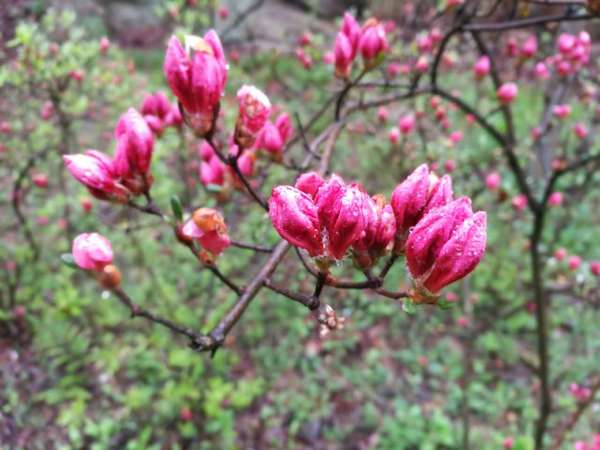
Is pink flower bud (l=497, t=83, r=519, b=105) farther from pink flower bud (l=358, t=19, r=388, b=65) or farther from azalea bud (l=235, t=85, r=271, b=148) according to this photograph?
azalea bud (l=235, t=85, r=271, b=148)

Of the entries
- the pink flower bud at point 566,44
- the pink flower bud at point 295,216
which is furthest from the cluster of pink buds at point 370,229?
the pink flower bud at point 566,44

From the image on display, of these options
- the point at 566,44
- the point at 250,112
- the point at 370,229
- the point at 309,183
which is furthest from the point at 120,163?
the point at 566,44

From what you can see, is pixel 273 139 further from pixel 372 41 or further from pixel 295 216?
pixel 295 216

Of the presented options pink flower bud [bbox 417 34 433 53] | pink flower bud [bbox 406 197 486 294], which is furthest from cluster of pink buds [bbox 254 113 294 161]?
pink flower bud [bbox 417 34 433 53]

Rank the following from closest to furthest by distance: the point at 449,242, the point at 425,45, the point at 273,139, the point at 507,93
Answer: the point at 449,242 < the point at 273,139 < the point at 507,93 < the point at 425,45

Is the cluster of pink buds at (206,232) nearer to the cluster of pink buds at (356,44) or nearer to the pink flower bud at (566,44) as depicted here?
the cluster of pink buds at (356,44)
